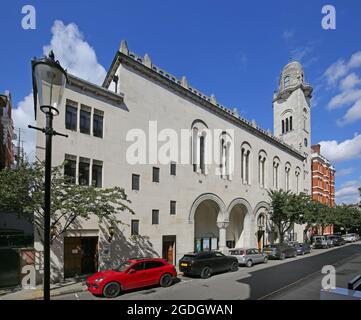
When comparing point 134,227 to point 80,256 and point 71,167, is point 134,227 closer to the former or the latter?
point 80,256

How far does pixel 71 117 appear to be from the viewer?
18.8 metres

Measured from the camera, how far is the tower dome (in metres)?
50.2

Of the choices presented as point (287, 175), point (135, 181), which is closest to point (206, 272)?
point (135, 181)

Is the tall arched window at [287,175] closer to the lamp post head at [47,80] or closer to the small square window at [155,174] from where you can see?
the small square window at [155,174]

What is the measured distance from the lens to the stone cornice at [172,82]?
22.2 m

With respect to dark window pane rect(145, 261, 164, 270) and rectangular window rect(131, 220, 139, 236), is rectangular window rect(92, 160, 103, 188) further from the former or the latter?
dark window pane rect(145, 261, 164, 270)

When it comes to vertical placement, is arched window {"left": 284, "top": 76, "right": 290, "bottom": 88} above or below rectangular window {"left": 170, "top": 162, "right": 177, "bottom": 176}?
above

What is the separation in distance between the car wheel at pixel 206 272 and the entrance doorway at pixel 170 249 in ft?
18.7

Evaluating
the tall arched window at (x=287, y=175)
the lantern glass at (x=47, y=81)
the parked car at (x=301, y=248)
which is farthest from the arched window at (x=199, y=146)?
the lantern glass at (x=47, y=81)

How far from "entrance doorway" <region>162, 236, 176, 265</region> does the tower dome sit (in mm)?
38177

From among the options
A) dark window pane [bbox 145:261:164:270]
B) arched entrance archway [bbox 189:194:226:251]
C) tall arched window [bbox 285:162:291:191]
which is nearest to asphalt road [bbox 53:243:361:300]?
dark window pane [bbox 145:261:164:270]

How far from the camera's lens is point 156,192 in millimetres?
22797

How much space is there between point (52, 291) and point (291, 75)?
161 ft
